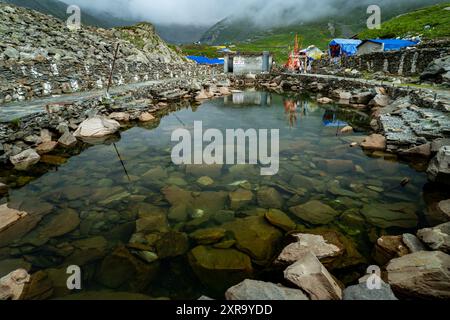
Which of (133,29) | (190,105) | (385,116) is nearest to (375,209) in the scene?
(385,116)

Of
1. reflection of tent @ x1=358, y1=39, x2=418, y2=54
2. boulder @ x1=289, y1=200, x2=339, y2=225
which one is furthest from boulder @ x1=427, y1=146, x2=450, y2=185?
reflection of tent @ x1=358, y1=39, x2=418, y2=54

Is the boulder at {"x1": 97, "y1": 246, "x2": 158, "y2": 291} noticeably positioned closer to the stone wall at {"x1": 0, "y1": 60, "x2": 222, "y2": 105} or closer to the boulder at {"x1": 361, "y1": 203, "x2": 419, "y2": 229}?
the boulder at {"x1": 361, "y1": 203, "x2": 419, "y2": 229}

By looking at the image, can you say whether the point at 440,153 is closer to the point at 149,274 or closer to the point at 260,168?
the point at 260,168

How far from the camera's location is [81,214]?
6426 millimetres

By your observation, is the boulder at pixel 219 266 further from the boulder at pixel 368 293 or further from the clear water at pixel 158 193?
the boulder at pixel 368 293

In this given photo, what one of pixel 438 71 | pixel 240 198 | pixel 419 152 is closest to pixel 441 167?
pixel 419 152

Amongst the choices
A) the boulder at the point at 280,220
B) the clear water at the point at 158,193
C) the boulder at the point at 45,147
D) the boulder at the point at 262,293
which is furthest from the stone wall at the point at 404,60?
the boulder at the point at 45,147

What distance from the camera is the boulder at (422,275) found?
3.69 metres

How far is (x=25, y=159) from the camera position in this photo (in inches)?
358

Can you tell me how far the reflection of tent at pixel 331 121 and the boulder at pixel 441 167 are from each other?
334 inches

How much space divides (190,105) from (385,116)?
15045 mm

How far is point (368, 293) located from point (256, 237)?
248 cm

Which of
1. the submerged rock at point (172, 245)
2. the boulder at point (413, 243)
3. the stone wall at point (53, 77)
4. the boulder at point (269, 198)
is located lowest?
the submerged rock at point (172, 245)

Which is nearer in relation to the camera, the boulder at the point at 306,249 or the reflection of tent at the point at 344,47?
→ the boulder at the point at 306,249
